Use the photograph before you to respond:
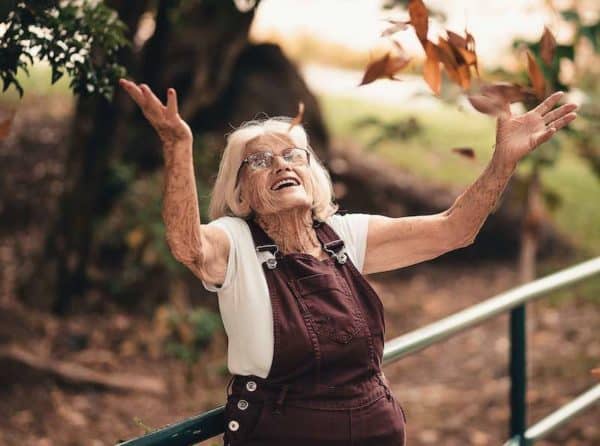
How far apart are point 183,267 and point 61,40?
395 centimetres

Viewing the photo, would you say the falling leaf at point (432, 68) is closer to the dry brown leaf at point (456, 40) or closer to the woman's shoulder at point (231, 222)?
the dry brown leaf at point (456, 40)

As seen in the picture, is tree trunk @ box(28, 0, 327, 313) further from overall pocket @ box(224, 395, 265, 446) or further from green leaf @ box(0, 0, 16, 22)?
overall pocket @ box(224, 395, 265, 446)

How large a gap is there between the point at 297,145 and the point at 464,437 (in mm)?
3525

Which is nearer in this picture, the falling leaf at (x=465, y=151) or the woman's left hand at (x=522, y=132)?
the woman's left hand at (x=522, y=132)

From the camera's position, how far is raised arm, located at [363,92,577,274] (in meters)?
2.25

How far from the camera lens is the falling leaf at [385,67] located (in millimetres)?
2088

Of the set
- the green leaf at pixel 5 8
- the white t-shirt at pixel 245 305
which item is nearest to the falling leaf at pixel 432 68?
the white t-shirt at pixel 245 305

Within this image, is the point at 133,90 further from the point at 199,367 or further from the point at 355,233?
the point at 199,367

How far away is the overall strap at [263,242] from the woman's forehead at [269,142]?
17 centimetres

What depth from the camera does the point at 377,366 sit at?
2.14 metres

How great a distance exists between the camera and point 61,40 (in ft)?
6.99

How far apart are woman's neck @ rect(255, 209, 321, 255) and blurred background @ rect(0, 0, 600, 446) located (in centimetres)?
189

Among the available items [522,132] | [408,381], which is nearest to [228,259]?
[522,132]

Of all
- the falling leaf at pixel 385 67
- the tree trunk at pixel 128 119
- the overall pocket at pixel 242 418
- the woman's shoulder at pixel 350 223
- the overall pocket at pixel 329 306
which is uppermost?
the falling leaf at pixel 385 67
